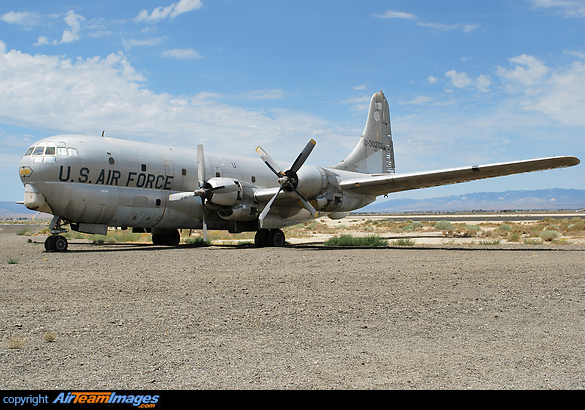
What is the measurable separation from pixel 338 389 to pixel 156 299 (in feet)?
17.0

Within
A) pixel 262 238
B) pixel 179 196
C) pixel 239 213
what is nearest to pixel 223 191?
pixel 239 213

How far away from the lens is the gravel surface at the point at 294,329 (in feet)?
15.3

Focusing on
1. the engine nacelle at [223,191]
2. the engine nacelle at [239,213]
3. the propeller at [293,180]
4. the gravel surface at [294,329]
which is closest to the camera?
the gravel surface at [294,329]

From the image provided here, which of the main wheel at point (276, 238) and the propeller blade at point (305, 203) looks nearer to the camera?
the propeller blade at point (305, 203)

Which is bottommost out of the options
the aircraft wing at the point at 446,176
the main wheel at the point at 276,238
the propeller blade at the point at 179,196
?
the main wheel at the point at 276,238

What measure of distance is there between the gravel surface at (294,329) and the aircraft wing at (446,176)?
747cm

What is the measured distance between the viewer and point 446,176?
2156 centimetres

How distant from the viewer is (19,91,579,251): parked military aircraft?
19.0 meters

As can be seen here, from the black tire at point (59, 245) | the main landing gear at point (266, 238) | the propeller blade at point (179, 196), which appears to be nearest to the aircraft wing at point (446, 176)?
the main landing gear at point (266, 238)

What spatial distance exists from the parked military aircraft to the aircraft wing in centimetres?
4
